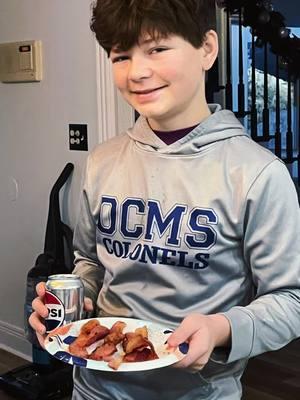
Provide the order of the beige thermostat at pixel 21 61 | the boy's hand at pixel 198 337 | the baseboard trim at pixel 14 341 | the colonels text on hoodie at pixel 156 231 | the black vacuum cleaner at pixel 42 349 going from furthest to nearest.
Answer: the baseboard trim at pixel 14 341 → the beige thermostat at pixel 21 61 → the black vacuum cleaner at pixel 42 349 → the colonels text on hoodie at pixel 156 231 → the boy's hand at pixel 198 337

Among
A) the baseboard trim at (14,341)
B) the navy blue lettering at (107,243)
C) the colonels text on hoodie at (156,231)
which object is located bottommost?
the baseboard trim at (14,341)

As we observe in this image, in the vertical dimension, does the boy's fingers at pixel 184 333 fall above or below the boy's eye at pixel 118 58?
below

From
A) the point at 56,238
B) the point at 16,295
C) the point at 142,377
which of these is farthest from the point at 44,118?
the point at 142,377

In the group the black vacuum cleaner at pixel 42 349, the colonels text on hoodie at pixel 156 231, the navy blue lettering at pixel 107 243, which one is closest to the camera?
the colonels text on hoodie at pixel 156 231

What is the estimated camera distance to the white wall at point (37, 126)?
9.24 feet

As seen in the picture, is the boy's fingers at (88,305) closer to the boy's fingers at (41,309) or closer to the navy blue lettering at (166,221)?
the boy's fingers at (41,309)

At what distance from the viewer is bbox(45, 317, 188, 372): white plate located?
1.01 m

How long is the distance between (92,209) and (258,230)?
0.32m

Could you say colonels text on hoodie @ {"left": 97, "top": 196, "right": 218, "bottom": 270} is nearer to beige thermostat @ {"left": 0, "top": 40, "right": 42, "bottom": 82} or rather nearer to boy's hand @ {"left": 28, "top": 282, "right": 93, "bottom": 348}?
boy's hand @ {"left": 28, "top": 282, "right": 93, "bottom": 348}

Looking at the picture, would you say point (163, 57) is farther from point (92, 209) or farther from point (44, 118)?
point (44, 118)

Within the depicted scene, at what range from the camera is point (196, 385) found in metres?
1.10

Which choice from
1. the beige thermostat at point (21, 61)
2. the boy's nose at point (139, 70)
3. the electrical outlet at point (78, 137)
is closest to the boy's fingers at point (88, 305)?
the boy's nose at point (139, 70)

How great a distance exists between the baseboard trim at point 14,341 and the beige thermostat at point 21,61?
3.90 feet

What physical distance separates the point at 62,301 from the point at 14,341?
2.34 metres
